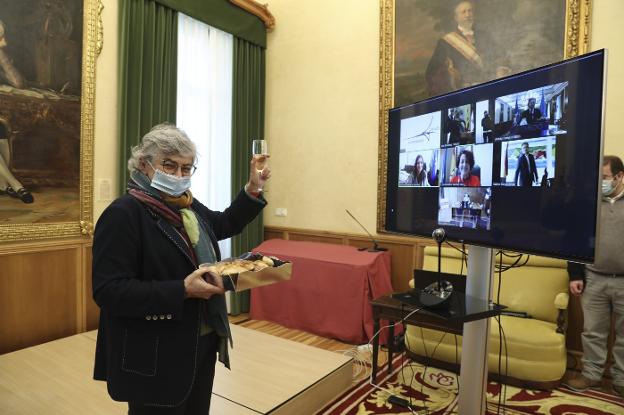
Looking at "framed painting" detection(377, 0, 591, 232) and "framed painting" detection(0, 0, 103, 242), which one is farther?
"framed painting" detection(377, 0, 591, 232)

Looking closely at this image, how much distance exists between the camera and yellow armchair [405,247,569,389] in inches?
107

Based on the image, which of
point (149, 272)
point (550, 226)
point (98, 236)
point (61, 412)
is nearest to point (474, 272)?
point (550, 226)

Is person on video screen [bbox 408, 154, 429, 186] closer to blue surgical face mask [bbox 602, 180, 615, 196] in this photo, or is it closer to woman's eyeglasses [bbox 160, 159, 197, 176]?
woman's eyeglasses [bbox 160, 159, 197, 176]

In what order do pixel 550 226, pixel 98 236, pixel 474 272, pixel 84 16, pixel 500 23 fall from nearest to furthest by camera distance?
1. pixel 98 236
2. pixel 550 226
3. pixel 474 272
4. pixel 84 16
5. pixel 500 23

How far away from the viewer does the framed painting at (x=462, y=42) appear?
3.26 metres

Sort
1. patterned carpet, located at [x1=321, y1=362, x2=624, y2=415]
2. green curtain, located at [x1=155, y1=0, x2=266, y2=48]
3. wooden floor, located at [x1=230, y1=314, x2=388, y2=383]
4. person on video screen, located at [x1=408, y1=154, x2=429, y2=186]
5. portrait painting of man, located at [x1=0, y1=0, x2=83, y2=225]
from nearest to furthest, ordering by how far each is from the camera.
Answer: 1. person on video screen, located at [x1=408, y1=154, x2=429, y2=186]
2. patterned carpet, located at [x1=321, y1=362, x2=624, y2=415]
3. portrait painting of man, located at [x1=0, y1=0, x2=83, y2=225]
4. wooden floor, located at [x1=230, y1=314, x2=388, y2=383]
5. green curtain, located at [x1=155, y1=0, x2=266, y2=48]

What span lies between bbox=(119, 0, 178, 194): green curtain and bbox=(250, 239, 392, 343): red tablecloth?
156 cm

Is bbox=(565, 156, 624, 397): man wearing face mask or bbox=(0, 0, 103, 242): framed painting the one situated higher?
bbox=(0, 0, 103, 242): framed painting

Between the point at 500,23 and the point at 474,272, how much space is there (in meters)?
→ 2.57

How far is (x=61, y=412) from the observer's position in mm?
2133

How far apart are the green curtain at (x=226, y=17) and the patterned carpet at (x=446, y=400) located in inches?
134

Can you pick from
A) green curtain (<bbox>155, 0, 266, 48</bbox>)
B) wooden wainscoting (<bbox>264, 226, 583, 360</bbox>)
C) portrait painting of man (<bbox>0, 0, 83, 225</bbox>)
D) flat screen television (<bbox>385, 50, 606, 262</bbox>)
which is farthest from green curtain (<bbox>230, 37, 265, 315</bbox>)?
flat screen television (<bbox>385, 50, 606, 262</bbox>)

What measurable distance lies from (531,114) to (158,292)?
4.27 ft

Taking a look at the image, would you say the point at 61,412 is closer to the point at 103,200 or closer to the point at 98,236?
the point at 98,236
